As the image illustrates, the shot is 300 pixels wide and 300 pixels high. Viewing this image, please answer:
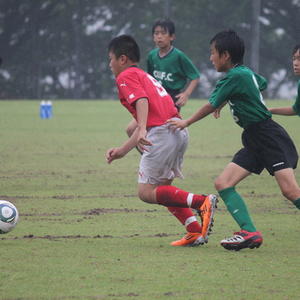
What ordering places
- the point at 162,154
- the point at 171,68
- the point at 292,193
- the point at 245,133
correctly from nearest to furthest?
the point at 292,193 → the point at 245,133 → the point at 162,154 → the point at 171,68

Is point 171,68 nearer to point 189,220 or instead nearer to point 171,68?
point 171,68

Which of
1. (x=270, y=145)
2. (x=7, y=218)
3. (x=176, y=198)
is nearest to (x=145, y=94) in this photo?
(x=176, y=198)

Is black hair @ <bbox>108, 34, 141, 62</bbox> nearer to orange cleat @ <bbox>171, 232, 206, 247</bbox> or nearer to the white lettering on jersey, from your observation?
orange cleat @ <bbox>171, 232, 206, 247</bbox>

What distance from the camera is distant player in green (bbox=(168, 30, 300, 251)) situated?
6320 mm

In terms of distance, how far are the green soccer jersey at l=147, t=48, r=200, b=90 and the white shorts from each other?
3664 mm

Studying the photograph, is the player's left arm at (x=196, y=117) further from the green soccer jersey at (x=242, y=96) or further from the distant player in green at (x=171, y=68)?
the distant player in green at (x=171, y=68)

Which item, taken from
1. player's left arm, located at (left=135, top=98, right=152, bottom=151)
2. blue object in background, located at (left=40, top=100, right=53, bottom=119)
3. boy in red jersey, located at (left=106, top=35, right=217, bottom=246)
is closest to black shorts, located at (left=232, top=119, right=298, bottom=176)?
boy in red jersey, located at (left=106, top=35, right=217, bottom=246)

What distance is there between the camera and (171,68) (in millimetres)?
10336

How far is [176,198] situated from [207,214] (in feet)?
1.08

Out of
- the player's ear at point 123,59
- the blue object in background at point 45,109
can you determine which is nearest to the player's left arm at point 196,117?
the player's ear at point 123,59

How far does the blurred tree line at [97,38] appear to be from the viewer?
120ft

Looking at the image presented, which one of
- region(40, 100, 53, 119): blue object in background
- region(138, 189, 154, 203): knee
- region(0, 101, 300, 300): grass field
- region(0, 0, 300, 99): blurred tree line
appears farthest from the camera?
region(0, 0, 300, 99): blurred tree line

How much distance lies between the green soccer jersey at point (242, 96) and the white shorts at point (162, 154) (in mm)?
→ 456

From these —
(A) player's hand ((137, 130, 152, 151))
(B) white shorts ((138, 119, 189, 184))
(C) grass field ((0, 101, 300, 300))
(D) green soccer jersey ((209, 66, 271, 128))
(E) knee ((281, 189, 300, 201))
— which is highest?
(D) green soccer jersey ((209, 66, 271, 128))
